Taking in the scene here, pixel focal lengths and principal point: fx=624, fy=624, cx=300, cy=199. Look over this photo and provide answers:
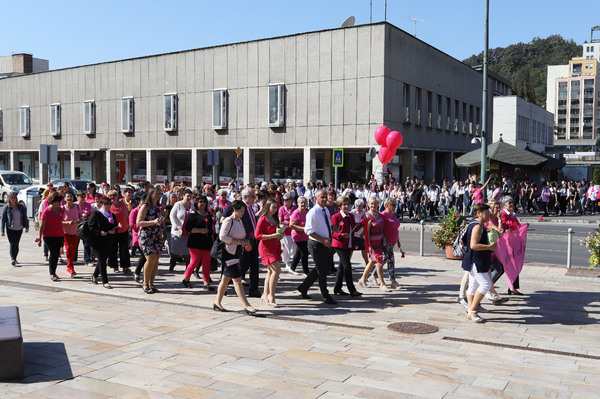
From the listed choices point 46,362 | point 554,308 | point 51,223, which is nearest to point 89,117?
point 51,223

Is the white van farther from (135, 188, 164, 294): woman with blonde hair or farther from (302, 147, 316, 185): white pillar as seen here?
(135, 188, 164, 294): woman with blonde hair

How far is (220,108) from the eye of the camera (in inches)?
1521

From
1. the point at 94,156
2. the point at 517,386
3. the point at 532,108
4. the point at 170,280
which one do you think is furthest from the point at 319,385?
the point at 532,108

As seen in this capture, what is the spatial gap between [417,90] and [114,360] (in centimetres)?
3295

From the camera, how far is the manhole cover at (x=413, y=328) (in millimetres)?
8156

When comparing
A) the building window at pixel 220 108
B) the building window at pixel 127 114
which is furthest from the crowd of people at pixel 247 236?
the building window at pixel 127 114

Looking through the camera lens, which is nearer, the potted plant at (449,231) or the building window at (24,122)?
the potted plant at (449,231)

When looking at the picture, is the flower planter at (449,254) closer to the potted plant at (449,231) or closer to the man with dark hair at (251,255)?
the potted plant at (449,231)

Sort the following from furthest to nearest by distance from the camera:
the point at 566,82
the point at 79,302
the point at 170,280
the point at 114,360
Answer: the point at 566,82, the point at 170,280, the point at 79,302, the point at 114,360

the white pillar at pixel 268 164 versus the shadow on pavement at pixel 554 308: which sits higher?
the white pillar at pixel 268 164

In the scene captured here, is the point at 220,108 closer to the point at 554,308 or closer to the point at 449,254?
the point at 449,254

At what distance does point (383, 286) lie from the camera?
11.1 metres

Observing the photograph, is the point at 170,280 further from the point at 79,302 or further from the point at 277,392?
the point at 277,392

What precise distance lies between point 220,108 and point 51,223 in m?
27.4
